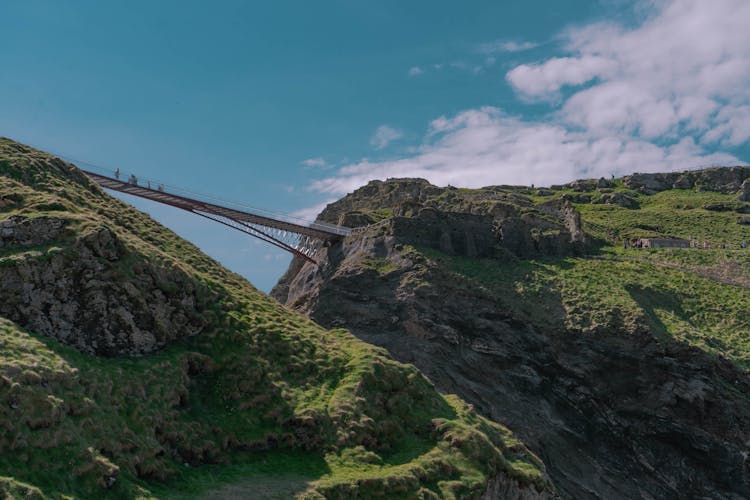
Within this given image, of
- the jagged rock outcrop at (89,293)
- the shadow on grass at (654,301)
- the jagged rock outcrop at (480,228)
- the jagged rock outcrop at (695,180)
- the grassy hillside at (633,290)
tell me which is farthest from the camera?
the jagged rock outcrop at (695,180)

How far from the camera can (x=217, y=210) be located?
5147 centimetres

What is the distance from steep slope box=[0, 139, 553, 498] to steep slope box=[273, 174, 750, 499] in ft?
43.8

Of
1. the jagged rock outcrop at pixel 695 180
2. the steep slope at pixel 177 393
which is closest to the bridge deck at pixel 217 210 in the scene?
the steep slope at pixel 177 393

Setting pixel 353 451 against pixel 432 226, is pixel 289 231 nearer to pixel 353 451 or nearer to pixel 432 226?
pixel 432 226

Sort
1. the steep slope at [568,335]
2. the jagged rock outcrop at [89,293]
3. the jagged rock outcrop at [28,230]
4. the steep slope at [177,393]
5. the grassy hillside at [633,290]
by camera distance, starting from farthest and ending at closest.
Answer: the grassy hillside at [633,290], the steep slope at [568,335], the jagged rock outcrop at [28,230], the jagged rock outcrop at [89,293], the steep slope at [177,393]

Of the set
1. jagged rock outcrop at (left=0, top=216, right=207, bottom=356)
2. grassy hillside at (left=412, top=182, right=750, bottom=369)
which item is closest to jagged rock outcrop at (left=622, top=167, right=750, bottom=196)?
grassy hillside at (left=412, top=182, right=750, bottom=369)

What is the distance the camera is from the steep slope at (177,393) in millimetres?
19953

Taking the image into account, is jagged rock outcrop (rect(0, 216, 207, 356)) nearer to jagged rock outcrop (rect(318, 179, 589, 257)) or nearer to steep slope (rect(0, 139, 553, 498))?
steep slope (rect(0, 139, 553, 498))

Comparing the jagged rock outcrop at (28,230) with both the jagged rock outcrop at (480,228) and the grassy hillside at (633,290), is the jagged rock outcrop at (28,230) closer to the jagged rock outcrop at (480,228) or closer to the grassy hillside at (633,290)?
the grassy hillside at (633,290)

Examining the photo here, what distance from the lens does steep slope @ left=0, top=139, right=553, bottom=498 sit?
1995 cm

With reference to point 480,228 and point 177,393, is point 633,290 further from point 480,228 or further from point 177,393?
point 177,393

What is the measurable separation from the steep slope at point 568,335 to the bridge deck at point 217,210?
194 centimetres

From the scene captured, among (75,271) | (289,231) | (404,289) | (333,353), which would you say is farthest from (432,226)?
(75,271)

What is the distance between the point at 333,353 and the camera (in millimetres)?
30750
